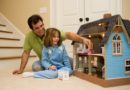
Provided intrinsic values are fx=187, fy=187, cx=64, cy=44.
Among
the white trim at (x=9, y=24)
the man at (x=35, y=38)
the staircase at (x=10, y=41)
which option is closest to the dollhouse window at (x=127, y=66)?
the man at (x=35, y=38)

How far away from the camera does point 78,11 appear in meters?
3.33

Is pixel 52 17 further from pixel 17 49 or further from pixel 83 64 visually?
pixel 83 64

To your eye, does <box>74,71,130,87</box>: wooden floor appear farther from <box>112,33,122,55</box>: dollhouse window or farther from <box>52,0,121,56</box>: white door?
<box>52,0,121,56</box>: white door

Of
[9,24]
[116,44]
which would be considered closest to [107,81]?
[116,44]

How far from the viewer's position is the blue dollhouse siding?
5.22 ft

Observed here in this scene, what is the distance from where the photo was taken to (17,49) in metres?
3.19

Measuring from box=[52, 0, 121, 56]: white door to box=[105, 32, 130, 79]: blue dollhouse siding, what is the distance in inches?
52.4

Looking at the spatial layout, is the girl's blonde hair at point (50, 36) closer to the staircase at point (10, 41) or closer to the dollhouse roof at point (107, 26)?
the dollhouse roof at point (107, 26)

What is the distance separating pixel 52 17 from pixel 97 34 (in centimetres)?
185

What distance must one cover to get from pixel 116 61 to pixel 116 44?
5.8 inches

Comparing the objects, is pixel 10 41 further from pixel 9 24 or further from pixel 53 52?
pixel 53 52

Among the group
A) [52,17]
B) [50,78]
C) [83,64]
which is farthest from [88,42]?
[52,17]

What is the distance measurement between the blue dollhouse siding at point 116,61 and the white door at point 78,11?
52.4 inches

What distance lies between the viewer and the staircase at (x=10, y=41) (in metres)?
2.90
